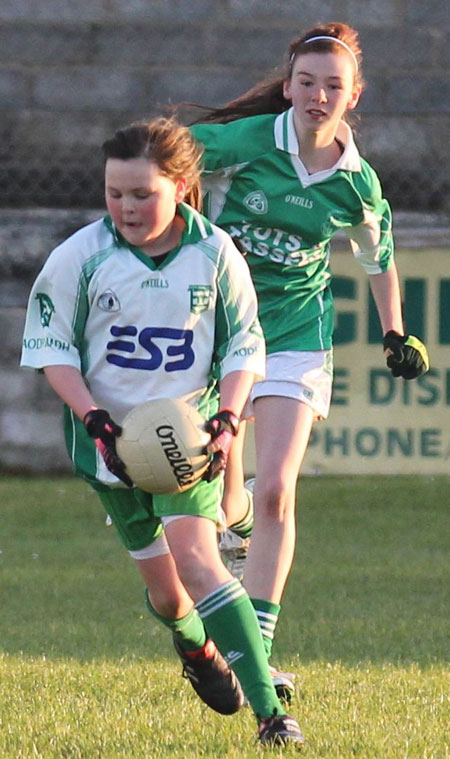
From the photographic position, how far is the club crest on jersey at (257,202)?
5.07 m

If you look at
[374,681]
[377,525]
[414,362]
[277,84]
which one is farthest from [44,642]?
[377,525]

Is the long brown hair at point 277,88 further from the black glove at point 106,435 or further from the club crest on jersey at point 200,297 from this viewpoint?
the black glove at point 106,435

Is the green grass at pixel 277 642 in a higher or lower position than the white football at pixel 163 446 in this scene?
lower

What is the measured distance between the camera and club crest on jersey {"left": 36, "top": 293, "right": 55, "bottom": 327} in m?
4.15

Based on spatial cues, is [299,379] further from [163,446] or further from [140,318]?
[163,446]

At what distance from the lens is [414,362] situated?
Answer: 5172mm

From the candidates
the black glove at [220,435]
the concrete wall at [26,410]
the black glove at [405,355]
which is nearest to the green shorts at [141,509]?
the black glove at [220,435]

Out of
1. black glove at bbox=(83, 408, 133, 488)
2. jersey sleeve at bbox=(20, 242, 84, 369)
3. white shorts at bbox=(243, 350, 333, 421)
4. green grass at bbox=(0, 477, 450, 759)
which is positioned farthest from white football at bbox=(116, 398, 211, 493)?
white shorts at bbox=(243, 350, 333, 421)

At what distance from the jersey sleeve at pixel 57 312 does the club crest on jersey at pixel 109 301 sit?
64mm

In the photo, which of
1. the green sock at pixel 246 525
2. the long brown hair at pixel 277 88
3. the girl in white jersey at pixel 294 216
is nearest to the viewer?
the girl in white jersey at pixel 294 216

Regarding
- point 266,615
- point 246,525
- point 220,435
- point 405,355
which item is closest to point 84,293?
point 220,435

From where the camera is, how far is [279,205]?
199 inches

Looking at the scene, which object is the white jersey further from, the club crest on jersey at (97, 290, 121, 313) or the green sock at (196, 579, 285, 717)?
the green sock at (196, 579, 285, 717)

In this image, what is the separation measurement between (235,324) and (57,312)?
456 mm
